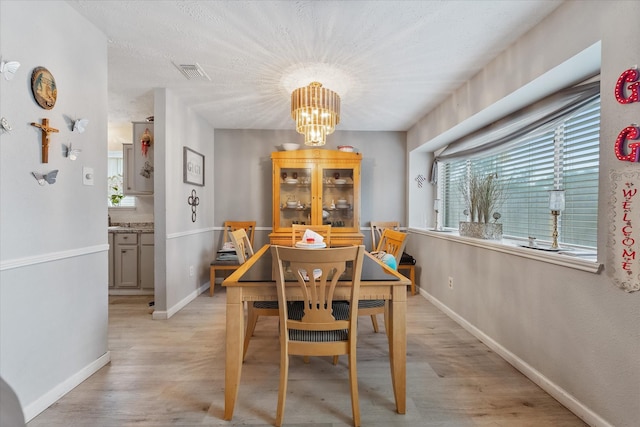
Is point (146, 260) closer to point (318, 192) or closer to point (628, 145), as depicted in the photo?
point (318, 192)

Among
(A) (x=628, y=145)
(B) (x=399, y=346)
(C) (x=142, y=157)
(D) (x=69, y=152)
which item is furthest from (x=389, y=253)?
(C) (x=142, y=157)

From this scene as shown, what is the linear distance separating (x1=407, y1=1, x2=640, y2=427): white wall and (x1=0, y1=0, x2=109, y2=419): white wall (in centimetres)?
288

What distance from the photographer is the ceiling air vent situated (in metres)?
2.50

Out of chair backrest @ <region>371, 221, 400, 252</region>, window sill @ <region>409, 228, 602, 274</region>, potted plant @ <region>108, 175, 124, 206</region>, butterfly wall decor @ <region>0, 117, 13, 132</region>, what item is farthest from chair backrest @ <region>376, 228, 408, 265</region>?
potted plant @ <region>108, 175, 124, 206</region>

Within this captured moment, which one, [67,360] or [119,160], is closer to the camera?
[67,360]

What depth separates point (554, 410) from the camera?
5.43 ft

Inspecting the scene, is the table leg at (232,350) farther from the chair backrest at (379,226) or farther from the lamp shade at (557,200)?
the chair backrest at (379,226)

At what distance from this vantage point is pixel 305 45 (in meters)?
2.15

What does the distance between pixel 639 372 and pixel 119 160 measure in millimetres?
5749

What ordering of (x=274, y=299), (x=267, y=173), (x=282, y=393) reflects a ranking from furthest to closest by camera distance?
(x=267, y=173) → (x=274, y=299) → (x=282, y=393)

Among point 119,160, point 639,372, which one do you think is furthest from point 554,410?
point 119,160

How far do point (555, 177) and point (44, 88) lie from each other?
3313mm

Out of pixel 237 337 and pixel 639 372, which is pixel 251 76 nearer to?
pixel 237 337

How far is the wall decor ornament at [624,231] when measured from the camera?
4.31 ft
